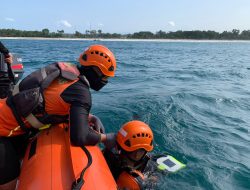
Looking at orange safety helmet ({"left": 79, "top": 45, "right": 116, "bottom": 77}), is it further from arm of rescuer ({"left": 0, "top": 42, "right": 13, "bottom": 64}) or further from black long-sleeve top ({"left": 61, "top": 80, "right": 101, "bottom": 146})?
arm of rescuer ({"left": 0, "top": 42, "right": 13, "bottom": 64})

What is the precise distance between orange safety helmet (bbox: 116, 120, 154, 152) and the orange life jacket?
1.04 m

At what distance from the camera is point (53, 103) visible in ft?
12.0

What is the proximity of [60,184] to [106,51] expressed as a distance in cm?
160

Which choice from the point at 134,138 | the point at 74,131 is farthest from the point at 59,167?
the point at 134,138

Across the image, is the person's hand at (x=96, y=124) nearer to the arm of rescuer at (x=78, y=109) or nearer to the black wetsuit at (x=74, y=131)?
the black wetsuit at (x=74, y=131)

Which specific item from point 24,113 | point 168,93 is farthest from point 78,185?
point 168,93

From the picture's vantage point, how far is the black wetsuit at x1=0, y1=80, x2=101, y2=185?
353cm

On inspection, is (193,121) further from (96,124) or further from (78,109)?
(78,109)

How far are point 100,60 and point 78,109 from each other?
66 cm

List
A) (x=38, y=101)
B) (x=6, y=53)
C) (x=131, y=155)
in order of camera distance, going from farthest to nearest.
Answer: (x=6, y=53) → (x=131, y=155) → (x=38, y=101)

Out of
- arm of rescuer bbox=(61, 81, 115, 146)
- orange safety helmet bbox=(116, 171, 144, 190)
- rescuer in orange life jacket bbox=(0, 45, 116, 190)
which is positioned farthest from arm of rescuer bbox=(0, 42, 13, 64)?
orange safety helmet bbox=(116, 171, 144, 190)

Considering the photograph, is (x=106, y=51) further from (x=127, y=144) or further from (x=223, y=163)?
(x=223, y=163)

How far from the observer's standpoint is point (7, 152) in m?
3.78

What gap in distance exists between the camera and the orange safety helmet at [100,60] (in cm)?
386
